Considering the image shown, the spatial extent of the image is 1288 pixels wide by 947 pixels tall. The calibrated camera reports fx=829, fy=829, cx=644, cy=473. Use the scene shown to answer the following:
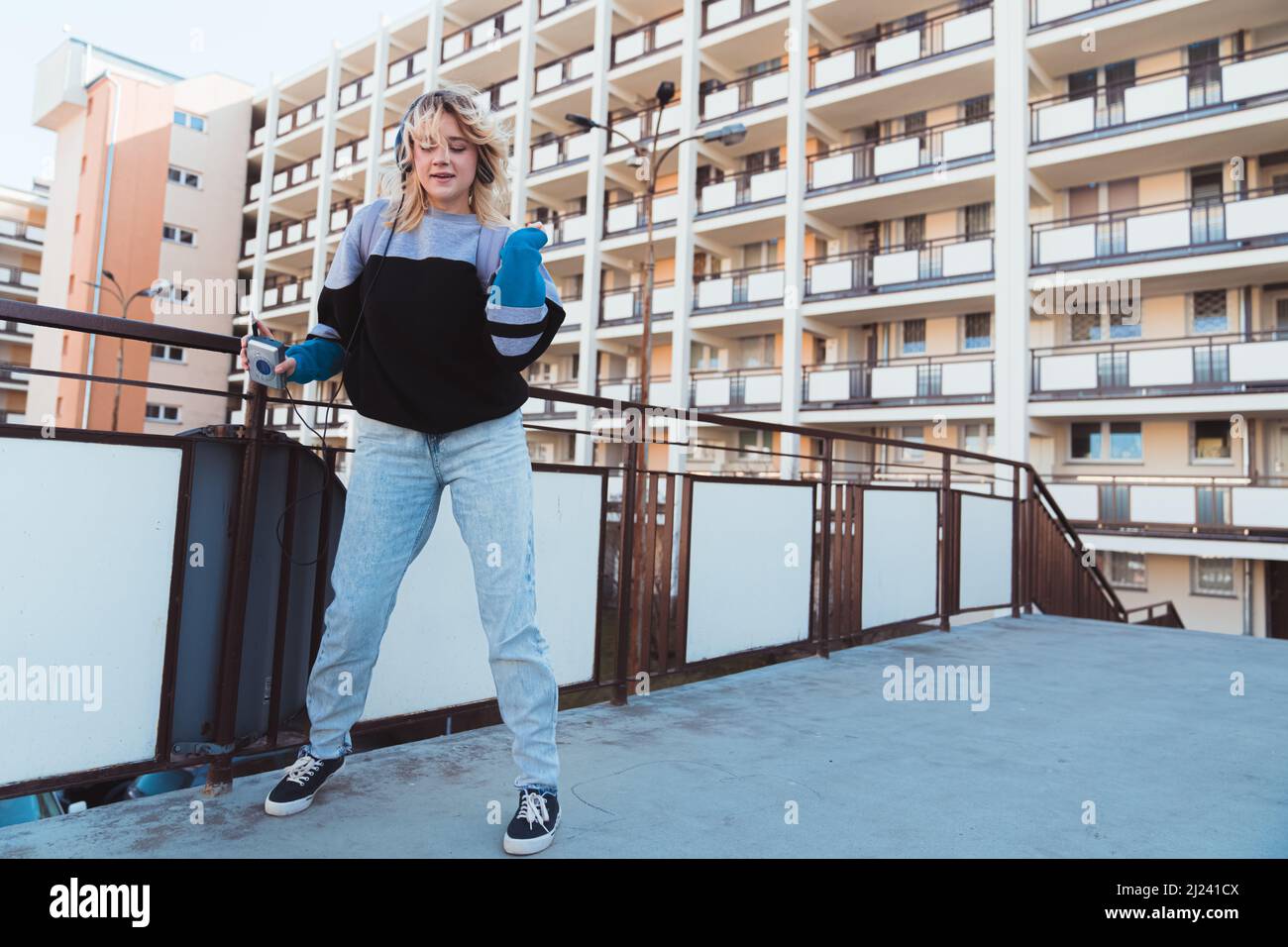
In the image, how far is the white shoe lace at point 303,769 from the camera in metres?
2.22

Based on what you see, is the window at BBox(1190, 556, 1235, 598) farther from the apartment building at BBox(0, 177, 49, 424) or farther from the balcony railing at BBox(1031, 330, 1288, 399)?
the apartment building at BBox(0, 177, 49, 424)

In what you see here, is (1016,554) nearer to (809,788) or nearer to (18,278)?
(809,788)

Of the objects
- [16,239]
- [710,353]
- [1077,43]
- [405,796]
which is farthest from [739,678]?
[16,239]

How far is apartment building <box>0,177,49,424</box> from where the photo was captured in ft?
139

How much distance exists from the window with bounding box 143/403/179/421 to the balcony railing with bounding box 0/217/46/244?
1966 centimetres

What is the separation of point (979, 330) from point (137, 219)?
3157cm

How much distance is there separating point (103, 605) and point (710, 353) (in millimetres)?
21895

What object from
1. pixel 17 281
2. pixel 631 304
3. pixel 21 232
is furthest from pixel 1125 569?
pixel 21 232

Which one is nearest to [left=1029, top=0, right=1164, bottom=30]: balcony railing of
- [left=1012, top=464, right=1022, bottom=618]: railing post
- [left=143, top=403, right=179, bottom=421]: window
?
[left=1012, top=464, right=1022, bottom=618]: railing post

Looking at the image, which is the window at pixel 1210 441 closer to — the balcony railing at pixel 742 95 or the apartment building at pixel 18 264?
the balcony railing at pixel 742 95

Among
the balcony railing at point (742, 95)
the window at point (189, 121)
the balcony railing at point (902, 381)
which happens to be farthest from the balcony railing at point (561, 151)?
the window at point (189, 121)

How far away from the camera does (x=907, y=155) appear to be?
18.4 meters

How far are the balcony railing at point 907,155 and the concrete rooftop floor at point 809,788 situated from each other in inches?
629
